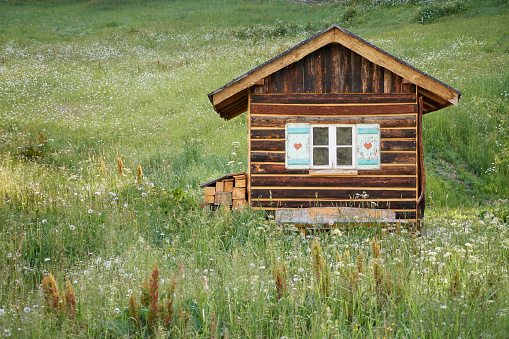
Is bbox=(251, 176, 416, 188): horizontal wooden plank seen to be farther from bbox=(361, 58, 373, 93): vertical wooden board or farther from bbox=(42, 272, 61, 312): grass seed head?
bbox=(42, 272, 61, 312): grass seed head

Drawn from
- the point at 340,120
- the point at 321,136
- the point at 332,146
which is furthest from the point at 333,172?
the point at 340,120

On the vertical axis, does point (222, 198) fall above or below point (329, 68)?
below

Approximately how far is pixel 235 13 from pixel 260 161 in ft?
109

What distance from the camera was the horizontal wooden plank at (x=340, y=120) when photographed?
982cm

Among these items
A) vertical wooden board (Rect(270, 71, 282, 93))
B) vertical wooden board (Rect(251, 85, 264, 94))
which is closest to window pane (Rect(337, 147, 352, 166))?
vertical wooden board (Rect(270, 71, 282, 93))

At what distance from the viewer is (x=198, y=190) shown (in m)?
12.8

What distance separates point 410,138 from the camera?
9859 millimetres

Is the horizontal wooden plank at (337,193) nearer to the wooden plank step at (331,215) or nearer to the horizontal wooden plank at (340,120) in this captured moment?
the wooden plank step at (331,215)

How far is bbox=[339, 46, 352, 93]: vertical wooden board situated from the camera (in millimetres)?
9836

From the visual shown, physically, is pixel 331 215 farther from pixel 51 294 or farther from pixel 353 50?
pixel 51 294

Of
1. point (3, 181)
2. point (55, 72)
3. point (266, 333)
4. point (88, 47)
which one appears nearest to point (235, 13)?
point (88, 47)

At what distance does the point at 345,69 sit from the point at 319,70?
1.84 feet

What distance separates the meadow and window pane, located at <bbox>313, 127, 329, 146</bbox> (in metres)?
2.11

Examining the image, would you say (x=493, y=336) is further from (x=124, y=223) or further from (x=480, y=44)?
(x=480, y=44)
